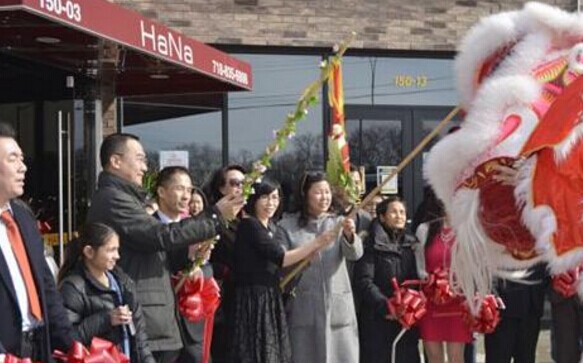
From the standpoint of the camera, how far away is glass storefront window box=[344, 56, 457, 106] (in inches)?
434

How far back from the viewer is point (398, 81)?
11.2 meters

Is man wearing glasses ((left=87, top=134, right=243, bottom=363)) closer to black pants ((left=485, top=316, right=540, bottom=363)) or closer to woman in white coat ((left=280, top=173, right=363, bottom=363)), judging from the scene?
woman in white coat ((left=280, top=173, right=363, bottom=363))

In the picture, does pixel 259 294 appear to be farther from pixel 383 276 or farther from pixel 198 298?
pixel 383 276

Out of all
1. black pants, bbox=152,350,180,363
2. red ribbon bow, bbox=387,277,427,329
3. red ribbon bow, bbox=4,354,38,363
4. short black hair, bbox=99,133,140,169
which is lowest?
Answer: black pants, bbox=152,350,180,363

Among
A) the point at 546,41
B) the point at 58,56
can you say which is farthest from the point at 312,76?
the point at 546,41

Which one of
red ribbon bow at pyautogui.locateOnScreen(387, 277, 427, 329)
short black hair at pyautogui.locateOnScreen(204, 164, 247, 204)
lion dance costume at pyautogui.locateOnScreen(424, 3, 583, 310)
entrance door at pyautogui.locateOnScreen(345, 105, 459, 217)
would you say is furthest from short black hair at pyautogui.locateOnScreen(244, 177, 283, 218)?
entrance door at pyautogui.locateOnScreen(345, 105, 459, 217)

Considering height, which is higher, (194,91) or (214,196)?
(194,91)

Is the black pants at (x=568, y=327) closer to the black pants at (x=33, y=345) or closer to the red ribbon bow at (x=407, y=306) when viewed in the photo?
the red ribbon bow at (x=407, y=306)

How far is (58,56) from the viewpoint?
809cm

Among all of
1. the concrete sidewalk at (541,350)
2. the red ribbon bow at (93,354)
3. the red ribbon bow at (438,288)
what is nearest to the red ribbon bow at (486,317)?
the red ribbon bow at (438,288)

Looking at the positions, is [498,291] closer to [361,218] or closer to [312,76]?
[361,218]

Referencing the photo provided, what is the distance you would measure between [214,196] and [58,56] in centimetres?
213

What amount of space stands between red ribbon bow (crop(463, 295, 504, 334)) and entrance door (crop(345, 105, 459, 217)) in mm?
3943

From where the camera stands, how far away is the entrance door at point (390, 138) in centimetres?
1100
